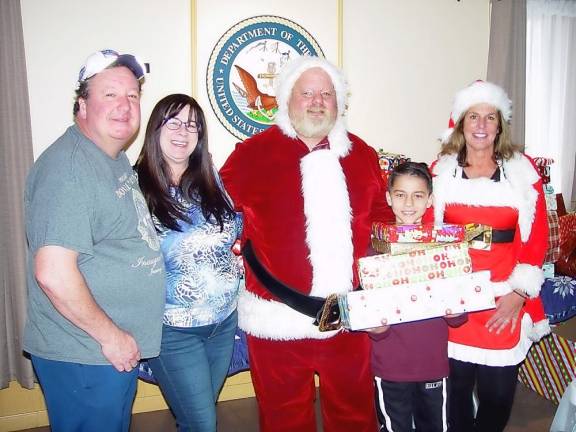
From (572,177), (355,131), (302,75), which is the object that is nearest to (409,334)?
(302,75)

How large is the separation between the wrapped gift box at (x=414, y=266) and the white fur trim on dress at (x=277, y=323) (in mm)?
348

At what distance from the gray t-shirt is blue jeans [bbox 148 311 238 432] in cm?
16

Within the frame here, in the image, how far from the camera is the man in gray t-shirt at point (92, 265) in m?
1.31

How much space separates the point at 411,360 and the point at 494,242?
2.16 feet

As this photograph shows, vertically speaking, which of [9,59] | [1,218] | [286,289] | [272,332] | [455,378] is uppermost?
[9,59]

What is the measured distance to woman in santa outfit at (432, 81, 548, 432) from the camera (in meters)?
2.09

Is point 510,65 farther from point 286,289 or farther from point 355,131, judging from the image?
point 286,289

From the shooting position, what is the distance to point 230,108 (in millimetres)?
3225

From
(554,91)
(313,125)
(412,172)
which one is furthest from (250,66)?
(554,91)

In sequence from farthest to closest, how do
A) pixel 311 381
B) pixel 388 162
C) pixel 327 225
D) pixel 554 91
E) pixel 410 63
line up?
pixel 554 91 → pixel 410 63 → pixel 388 162 → pixel 311 381 → pixel 327 225

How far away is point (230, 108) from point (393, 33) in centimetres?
137

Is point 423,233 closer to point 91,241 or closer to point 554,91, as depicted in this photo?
point 91,241

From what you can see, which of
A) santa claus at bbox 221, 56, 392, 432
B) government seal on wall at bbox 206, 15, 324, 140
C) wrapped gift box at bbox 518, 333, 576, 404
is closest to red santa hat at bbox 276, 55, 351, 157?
santa claus at bbox 221, 56, 392, 432

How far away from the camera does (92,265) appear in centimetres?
140
